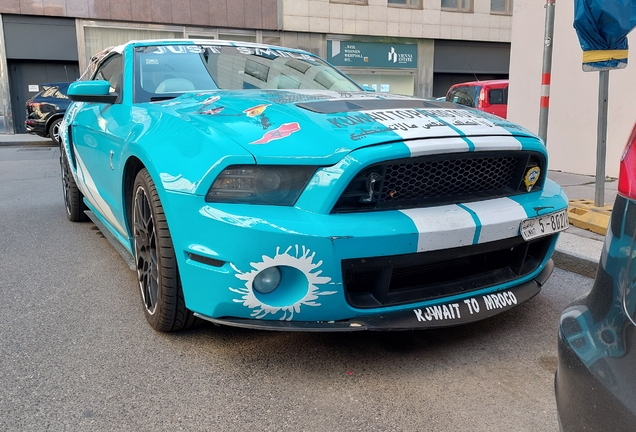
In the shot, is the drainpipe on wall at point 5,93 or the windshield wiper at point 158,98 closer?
the windshield wiper at point 158,98

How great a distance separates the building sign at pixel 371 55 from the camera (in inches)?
874

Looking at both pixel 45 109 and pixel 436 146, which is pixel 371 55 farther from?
pixel 436 146

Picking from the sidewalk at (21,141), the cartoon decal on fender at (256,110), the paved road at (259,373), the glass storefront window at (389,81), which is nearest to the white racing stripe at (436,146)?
the cartoon decal on fender at (256,110)

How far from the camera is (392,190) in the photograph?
244 cm

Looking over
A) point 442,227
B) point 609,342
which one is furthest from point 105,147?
point 609,342

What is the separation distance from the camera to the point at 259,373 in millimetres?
2494

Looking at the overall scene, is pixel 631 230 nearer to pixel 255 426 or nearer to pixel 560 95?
pixel 255 426

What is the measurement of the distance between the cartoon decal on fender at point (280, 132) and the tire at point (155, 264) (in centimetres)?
61

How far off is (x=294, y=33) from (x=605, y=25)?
18.4m

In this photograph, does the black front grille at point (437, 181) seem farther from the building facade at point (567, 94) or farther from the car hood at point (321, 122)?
the building facade at point (567, 94)

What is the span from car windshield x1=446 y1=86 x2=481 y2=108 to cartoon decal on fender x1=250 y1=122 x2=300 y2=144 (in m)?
10.7

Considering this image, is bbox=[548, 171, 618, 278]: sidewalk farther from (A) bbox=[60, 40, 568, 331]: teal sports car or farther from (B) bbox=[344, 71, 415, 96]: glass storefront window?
(B) bbox=[344, 71, 415, 96]: glass storefront window

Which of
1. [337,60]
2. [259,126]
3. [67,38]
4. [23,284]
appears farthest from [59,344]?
[337,60]

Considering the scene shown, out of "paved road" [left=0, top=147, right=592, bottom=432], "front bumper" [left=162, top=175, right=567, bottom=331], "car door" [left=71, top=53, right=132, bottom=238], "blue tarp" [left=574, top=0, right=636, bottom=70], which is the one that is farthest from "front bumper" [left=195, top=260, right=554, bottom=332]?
"blue tarp" [left=574, top=0, right=636, bottom=70]
